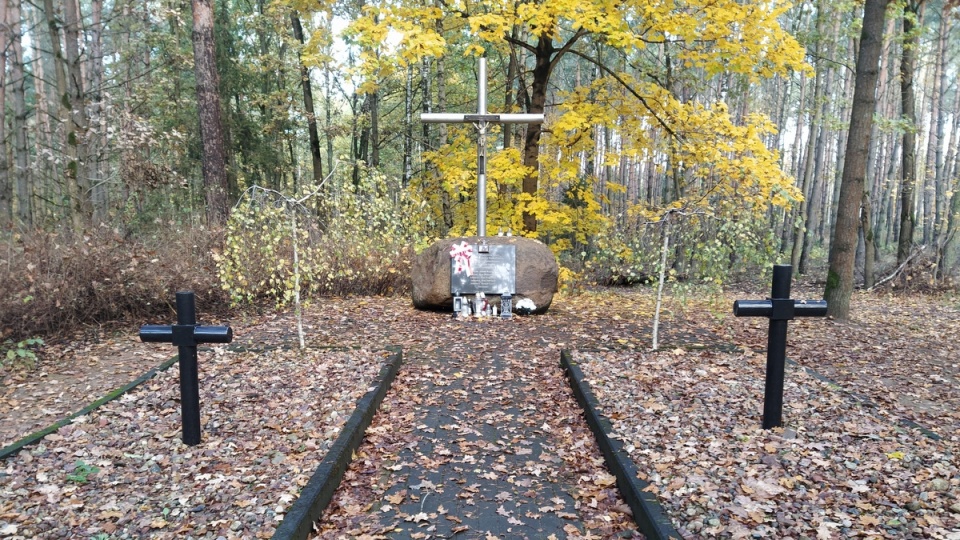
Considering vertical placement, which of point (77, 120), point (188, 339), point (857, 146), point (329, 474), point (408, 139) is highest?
point (408, 139)

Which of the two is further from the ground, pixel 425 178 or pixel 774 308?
pixel 425 178

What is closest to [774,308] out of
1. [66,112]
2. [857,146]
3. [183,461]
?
[183,461]

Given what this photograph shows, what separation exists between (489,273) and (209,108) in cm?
572

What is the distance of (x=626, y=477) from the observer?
3443mm

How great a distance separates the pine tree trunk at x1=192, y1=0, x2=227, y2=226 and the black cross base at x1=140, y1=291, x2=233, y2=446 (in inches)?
231

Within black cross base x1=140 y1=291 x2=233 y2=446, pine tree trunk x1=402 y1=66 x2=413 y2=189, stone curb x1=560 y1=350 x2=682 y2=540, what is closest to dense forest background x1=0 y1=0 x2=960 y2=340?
black cross base x1=140 y1=291 x2=233 y2=446

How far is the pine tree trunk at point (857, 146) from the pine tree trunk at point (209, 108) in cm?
949

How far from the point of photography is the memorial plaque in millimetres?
8797

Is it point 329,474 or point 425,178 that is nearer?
point 329,474

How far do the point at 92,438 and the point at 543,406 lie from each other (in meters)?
3.56

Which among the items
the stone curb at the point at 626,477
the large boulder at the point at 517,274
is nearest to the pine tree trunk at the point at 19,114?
the large boulder at the point at 517,274

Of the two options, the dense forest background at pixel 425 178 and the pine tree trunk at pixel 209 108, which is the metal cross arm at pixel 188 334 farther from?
the pine tree trunk at pixel 209 108

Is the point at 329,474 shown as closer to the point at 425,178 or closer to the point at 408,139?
the point at 425,178

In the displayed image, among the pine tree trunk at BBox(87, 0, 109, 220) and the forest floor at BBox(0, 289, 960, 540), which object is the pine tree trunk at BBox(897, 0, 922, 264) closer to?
the forest floor at BBox(0, 289, 960, 540)
